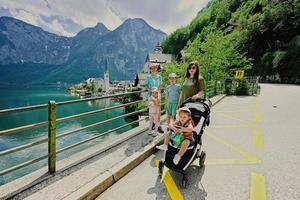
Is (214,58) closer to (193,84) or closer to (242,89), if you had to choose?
(242,89)

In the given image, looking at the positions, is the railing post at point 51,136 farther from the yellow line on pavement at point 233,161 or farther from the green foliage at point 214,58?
the green foliage at point 214,58

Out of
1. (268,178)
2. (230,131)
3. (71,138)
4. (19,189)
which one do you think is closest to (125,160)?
(19,189)

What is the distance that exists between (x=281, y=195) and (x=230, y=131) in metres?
4.11

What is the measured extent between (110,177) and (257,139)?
4571 mm

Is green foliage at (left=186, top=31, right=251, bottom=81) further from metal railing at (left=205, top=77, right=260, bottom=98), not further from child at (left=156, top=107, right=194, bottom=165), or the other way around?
child at (left=156, top=107, right=194, bottom=165)

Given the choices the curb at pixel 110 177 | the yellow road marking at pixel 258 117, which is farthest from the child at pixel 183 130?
the yellow road marking at pixel 258 117

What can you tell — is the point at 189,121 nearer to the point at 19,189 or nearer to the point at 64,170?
the point at 64,170

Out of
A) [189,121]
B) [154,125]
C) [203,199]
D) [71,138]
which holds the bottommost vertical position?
[71,138]

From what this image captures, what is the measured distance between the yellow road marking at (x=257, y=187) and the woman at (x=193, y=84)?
1.84m

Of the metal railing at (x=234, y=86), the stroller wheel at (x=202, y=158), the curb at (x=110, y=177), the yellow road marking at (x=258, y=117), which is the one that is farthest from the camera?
the metal railing at (x=234, y=86)

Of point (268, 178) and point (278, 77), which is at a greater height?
point (278, 77)

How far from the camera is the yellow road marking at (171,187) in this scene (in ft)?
11.9

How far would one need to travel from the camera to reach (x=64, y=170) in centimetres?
416

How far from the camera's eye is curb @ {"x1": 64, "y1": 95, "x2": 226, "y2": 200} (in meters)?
3.42
